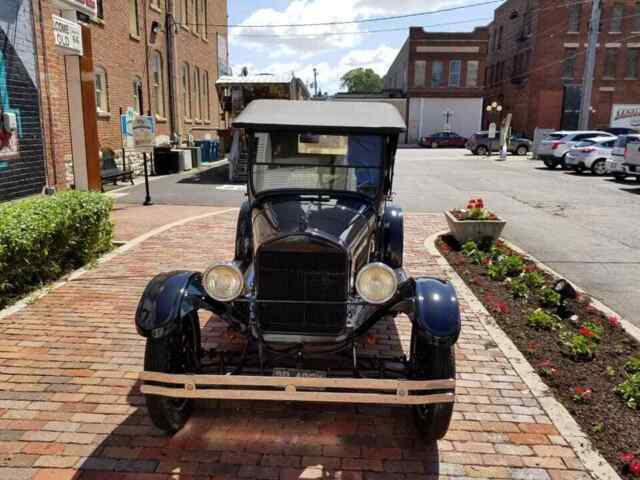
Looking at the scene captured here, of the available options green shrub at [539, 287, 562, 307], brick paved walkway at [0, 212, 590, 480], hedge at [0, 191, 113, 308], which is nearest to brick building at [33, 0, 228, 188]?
hedge at [0, 191, 113, 308]

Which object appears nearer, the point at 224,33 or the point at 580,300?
the point at 580,300

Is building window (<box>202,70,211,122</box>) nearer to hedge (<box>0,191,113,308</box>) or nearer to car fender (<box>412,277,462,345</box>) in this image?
hedge (<box>0,191,113,308</box>)

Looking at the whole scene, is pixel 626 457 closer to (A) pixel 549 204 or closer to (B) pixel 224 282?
(B) pixel 224 282

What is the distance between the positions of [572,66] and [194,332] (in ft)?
144

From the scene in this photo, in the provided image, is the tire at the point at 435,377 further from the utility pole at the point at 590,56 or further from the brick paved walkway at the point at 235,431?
the utility pole at the point at 590,56

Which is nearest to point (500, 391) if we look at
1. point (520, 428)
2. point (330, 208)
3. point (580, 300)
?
point (520, 428)

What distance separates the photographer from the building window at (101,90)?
15.9m

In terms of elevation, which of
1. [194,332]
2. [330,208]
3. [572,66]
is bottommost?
[194,332]

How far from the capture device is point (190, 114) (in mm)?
25156

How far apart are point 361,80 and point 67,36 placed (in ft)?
358

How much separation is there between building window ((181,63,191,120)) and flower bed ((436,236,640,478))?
1975 centimetres

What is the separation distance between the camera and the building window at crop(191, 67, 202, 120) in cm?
2551

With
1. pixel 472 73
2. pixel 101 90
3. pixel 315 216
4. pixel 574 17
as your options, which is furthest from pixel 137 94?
pixel 472 73

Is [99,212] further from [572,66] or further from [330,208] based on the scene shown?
[572,66]
